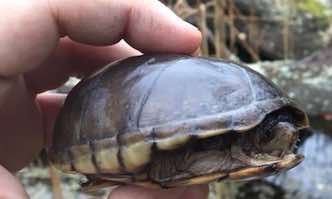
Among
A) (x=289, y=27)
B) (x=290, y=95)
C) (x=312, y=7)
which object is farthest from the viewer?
(x=312, y=7)

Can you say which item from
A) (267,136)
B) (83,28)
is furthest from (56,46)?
(267,136)

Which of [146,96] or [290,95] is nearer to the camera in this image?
[146,96]

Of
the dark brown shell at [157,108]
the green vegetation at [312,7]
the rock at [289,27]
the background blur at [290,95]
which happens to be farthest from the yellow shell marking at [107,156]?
the green vegetation at [312,7]

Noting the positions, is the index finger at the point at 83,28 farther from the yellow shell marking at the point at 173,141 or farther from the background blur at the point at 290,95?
the background blur at the point at 290,95

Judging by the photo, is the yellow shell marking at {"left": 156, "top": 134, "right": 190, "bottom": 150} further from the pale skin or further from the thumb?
the thumb

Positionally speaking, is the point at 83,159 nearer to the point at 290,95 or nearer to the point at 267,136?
the point at 267,136

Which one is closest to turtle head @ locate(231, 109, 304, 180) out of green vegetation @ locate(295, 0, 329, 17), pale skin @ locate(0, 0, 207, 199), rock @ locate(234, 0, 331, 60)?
pale skin @ locate(0, 0, 207, 199)

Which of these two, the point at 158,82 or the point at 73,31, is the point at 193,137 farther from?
the point at 73,31

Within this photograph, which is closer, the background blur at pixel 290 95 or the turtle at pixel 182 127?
the turtle at pixel 182 127
